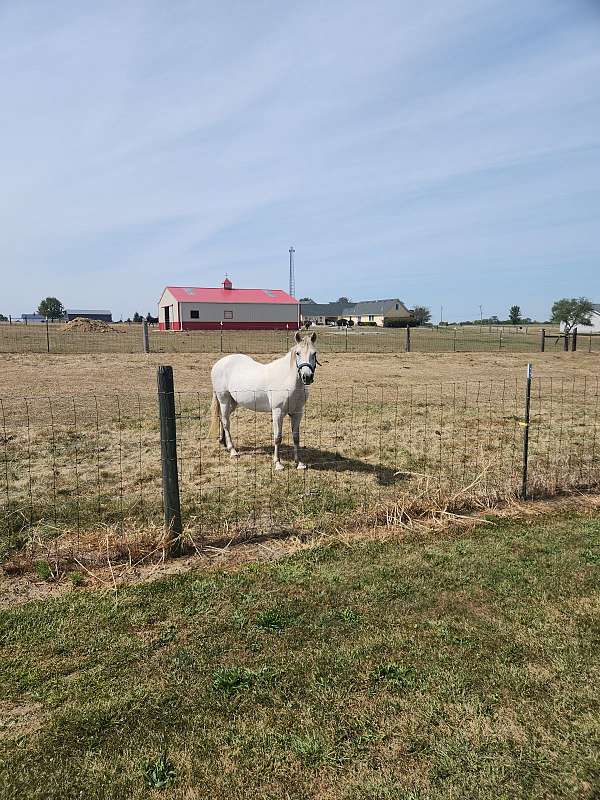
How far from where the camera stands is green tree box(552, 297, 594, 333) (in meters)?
75.2

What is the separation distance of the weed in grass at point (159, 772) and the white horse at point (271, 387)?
4.96m

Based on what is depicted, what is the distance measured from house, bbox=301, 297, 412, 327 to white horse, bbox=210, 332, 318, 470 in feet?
272

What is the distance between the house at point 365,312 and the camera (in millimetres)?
95875

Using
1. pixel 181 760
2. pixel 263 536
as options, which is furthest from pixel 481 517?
pixel 181 760

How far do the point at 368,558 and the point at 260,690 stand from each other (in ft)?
6.59

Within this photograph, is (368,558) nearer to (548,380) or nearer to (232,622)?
(232,622)

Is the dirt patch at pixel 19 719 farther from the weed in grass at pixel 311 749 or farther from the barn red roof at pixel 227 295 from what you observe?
the barn red roof at pixel 227 295

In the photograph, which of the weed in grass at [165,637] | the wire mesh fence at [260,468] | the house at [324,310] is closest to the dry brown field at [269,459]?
the wire mesh fence at [260,468]

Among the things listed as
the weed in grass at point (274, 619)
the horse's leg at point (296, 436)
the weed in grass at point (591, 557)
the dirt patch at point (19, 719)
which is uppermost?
the horse's leg at point (296, 436)

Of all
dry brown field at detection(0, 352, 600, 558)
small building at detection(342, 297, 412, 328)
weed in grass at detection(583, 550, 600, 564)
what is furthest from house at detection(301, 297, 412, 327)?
weed in grass at detection(583, 550, 600, 564)

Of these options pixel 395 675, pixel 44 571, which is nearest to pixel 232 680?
pixel 395 675

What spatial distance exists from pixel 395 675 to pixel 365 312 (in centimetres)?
10487

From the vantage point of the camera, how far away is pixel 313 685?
322 cm

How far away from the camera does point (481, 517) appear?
6.02 metres
